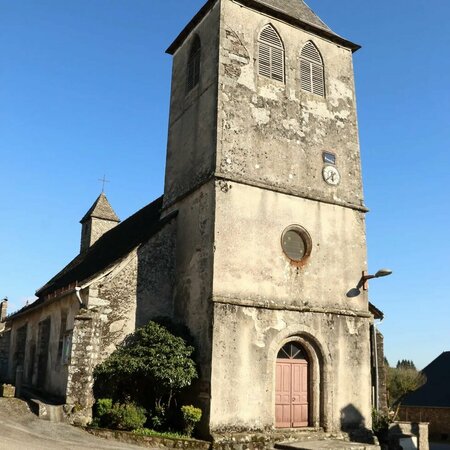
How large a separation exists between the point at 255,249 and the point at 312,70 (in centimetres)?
753

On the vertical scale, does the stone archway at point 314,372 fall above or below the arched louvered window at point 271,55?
below

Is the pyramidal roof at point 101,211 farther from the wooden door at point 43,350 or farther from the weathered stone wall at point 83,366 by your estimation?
the weathered stone wall at point 83,366

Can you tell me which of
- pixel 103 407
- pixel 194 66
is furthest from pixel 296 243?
pixel 194 66

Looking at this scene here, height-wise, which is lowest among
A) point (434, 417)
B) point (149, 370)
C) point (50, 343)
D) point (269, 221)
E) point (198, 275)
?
point (434, 417)

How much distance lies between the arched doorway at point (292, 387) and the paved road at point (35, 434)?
4543mm

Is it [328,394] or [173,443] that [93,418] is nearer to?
[173,443]

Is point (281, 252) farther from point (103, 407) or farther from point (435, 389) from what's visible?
point (435, 389)

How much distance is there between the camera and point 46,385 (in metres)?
18.6

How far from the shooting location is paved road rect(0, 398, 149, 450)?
34.8 ft

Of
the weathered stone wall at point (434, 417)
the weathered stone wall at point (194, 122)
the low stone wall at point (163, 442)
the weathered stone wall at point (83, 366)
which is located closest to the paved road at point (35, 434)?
the low stone wall at point (163, 442)

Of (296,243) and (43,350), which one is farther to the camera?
(43,350)

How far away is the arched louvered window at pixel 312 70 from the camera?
18.2m

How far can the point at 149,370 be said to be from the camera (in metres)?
13.8

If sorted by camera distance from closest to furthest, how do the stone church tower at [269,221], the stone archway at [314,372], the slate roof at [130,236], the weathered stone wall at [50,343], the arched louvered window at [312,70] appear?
the stone church tower at [269,221] → the stone archway at [314,372] → the slate roof at [130,236] → the weathered stone wall at [50,343] → the arched louvered window at [312,70]
